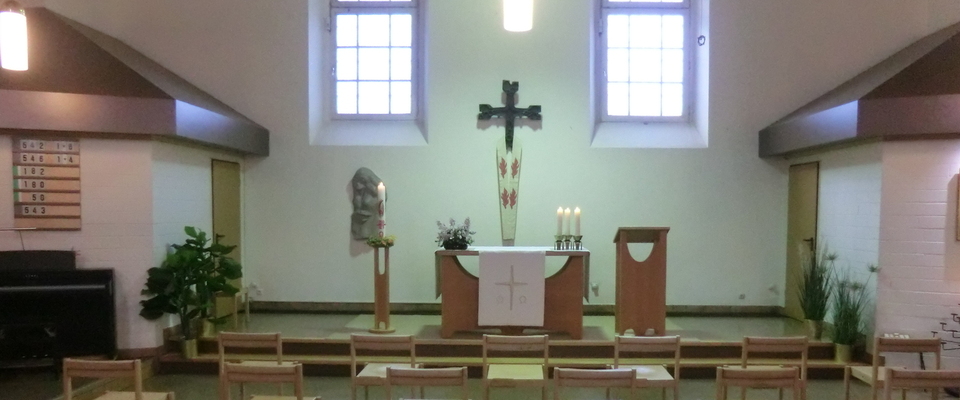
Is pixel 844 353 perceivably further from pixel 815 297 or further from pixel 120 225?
pixel 120 225

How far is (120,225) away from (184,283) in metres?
0.80

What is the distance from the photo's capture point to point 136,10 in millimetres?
6863

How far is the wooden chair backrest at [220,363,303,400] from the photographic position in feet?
10.8

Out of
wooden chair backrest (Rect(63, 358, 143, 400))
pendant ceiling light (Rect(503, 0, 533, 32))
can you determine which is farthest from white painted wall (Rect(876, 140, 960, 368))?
wooden chair backrest (Rect(63, 358, 143, 400))

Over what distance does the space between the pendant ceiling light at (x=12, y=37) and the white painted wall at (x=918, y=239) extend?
659 centimetres

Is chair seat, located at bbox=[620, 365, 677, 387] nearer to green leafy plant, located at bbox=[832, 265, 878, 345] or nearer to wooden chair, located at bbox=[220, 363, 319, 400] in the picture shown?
wooden chair, located at bbox=[220, 363, 319, 400]

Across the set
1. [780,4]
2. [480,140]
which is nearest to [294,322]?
[480,140]

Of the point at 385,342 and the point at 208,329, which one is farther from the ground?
the point at 385,342

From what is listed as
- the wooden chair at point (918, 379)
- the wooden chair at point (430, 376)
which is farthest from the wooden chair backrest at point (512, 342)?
the wooden chair at point (918, 379)

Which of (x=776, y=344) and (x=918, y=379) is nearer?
(x=918, y=379)

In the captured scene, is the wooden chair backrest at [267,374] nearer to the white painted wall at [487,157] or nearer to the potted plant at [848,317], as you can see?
the white painted wall at [487,157]

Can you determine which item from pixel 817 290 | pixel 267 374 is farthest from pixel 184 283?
pixel 817 290

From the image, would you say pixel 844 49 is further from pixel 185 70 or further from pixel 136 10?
pixel 136 10

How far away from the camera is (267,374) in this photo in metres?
3.34
